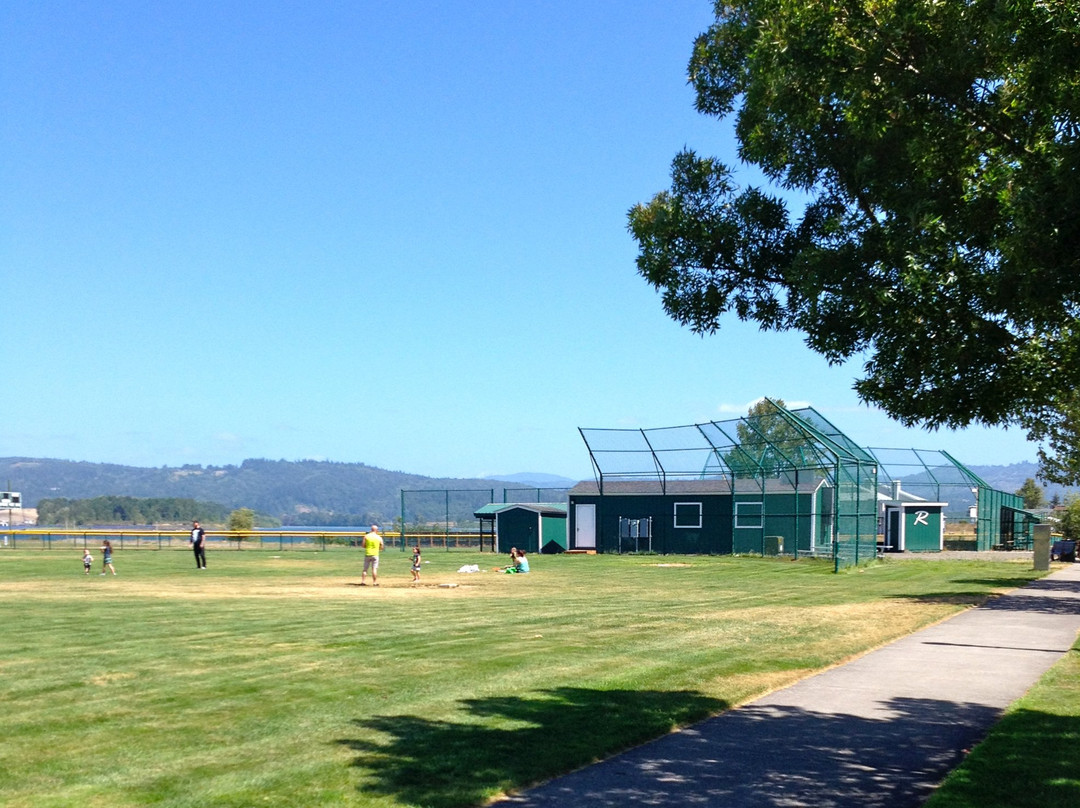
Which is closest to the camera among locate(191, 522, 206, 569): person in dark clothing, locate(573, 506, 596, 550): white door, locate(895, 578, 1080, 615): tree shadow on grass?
locate(895, 578, 1080, 615): tree shadow on grass

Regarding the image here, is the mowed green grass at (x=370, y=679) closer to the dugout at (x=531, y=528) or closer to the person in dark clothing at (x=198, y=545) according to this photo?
the person in dark clothing at (x=198, y=545)

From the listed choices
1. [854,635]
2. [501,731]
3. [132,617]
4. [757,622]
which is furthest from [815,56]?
[132,617]

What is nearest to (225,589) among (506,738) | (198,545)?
(198,545)

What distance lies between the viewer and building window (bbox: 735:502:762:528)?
46.1 m

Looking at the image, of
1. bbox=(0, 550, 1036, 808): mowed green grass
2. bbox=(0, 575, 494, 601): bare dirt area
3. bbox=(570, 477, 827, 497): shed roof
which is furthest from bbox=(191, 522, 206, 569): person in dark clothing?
bbox=(570, 477, 827, 497): shed roof

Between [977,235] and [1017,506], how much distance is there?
200ft

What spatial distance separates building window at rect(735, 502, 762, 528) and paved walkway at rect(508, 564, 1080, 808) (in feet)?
105

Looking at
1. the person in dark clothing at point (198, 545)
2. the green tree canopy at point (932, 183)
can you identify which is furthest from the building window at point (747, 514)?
the green tree canopy at point (932, 183)

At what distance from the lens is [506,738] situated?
338 inches

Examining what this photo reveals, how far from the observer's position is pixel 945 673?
40.3 ft

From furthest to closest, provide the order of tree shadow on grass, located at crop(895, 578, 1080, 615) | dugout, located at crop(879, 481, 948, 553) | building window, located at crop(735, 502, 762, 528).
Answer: dugout, located at crop(879, 481, 948, 553) < building window, located at crop(735, 502, 762, 528) < tree shadow on grass, located at crop(895, 578, 1080, 615)

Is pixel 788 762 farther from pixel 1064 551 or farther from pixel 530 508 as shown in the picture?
pixel 530 508

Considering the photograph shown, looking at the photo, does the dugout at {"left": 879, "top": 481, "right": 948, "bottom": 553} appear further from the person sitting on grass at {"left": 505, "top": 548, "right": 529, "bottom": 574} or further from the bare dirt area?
Result: the bare dirt area

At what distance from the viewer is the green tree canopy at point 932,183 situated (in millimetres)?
8195
